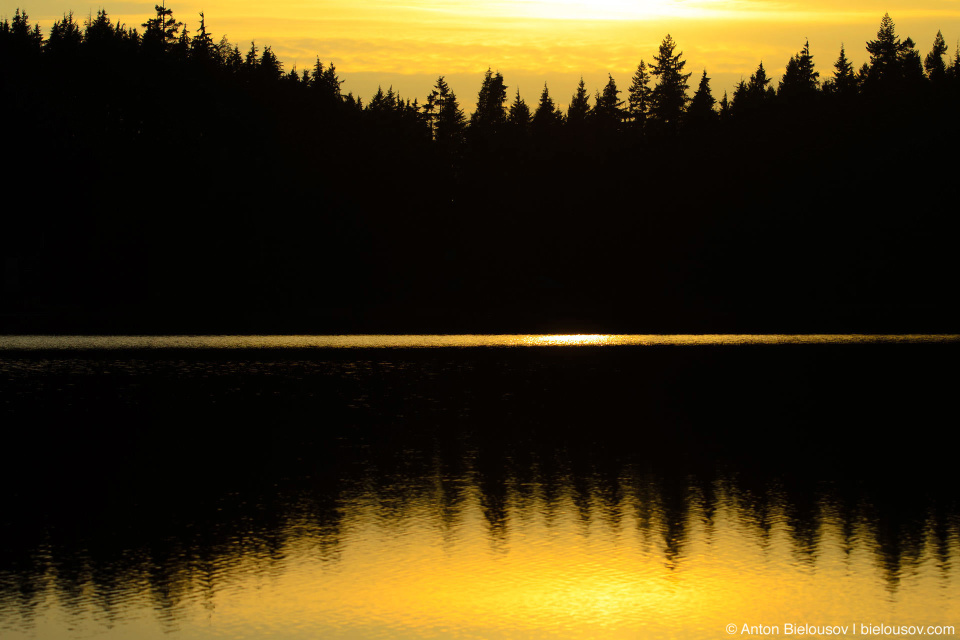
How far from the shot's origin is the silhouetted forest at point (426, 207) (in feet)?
287

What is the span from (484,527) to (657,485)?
152 inches

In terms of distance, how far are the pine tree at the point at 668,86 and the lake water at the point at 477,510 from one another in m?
138

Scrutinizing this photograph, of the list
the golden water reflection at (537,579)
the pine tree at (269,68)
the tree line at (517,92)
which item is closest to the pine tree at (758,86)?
the tree line at (517,92)

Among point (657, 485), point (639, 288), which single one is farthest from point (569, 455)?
point (639, 288)

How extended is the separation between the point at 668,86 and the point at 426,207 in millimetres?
65670

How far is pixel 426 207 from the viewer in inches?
4633

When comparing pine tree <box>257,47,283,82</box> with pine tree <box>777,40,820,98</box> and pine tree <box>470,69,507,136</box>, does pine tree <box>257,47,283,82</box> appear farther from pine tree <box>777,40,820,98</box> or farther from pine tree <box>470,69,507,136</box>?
pine tree <box>777,40,820,98</box>

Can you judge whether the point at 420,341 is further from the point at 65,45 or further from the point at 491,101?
the point at 491,101

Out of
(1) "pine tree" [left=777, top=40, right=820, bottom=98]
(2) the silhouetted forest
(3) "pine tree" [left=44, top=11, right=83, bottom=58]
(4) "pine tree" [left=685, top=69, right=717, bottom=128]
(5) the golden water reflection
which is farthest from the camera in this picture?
(1) "pine tree" [left=777, top=40, right=820, bottom=98]

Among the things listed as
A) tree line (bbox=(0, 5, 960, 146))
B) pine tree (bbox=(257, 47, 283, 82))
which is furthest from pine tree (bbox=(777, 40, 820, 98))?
pine tree (bbox=(257, 47, 283, 82))

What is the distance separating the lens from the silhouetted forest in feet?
287

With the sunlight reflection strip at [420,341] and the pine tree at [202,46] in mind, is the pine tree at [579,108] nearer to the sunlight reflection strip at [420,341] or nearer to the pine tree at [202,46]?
the pine tree at [202,46]

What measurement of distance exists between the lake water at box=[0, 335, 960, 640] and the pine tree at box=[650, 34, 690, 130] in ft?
451

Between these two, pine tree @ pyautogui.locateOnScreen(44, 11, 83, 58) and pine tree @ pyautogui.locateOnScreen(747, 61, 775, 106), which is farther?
pine tree @ pyautogui.locateOnScreen(747, 61, 775, 106)
